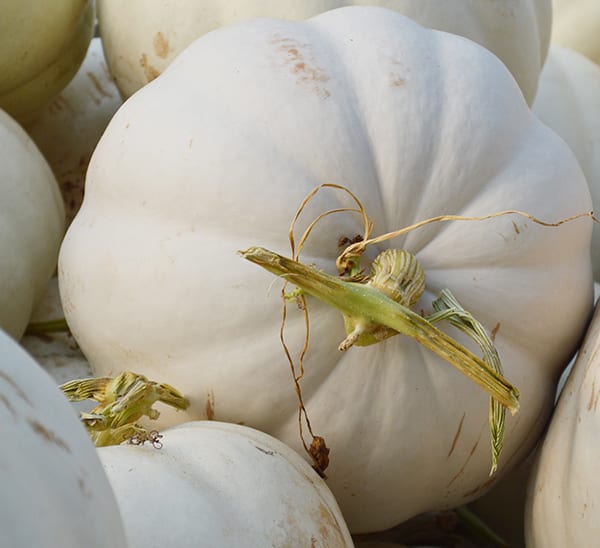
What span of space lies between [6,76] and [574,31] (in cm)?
106

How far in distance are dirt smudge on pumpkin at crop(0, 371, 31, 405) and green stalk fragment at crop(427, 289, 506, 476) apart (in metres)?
0.37

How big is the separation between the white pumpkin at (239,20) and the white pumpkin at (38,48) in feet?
0.18

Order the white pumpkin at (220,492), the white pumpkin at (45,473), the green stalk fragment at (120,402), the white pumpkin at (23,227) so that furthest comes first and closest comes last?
the white pumpkin at (23,227), the green stalk fragment at (120,402), the white pumpkin at (220,492), the white pumpkin at (45,473)

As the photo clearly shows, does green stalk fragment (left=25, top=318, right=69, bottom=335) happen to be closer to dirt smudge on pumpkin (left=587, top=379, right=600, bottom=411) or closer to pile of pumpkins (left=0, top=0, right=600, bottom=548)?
pile of pumpkins (left=0, top=0, right=600, bottom=548)

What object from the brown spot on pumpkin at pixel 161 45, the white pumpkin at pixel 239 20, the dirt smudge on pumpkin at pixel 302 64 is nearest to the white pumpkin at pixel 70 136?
the white pumpkin at pixel 239 20

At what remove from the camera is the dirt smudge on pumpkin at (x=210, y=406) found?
0.83 metres

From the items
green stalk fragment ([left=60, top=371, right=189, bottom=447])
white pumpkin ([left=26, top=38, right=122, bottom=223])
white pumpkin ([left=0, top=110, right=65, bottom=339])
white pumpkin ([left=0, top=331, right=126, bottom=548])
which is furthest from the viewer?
white pumpkin ([left=26, top=38, right=122, bottom=223])

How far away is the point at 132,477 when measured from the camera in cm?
68

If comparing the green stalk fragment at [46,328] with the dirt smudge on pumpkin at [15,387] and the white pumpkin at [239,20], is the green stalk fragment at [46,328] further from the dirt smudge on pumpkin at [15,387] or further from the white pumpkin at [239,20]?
the dirt smudge on pumpkin at [15,387]

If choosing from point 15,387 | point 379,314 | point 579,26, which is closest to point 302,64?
point 379,314

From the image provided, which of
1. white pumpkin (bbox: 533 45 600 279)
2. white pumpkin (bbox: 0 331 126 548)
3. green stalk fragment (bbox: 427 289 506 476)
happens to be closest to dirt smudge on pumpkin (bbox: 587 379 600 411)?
green stalk fragment (bbox: 427 289 506 476)

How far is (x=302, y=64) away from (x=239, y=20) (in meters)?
0.24

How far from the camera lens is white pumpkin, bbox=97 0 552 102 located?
42.2 inches

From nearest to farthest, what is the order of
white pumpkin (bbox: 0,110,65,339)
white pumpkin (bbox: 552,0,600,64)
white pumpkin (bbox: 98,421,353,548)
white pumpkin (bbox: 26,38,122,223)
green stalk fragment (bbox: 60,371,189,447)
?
1. white pumpkin (bbox: 98,421,353,548)
2. green stalk fragment (bbox: 60,371,189,447)
3. white pumpkin (bbox: 0,110,65,339)
4. white pumpkin (bbox: 26,38,122,223)
5. white pumpkin (bbox: 552,0,600,64)
